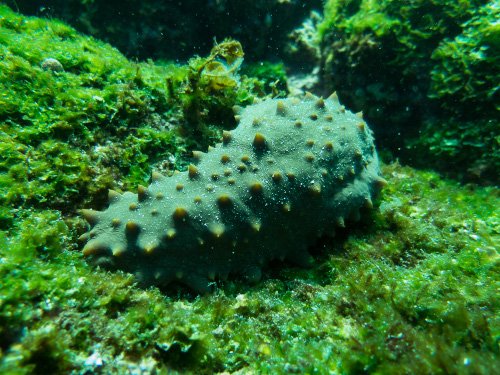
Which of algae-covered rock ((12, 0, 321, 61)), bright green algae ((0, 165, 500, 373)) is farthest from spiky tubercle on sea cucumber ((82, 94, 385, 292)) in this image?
algae-covered rock ((12, 0, 321, 61))

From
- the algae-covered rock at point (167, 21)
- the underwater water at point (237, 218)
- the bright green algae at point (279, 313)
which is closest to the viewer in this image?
the bright green algae at point (279, 313)

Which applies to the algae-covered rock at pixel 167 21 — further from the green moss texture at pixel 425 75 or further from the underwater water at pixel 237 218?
the underwater water at pixel 237 218

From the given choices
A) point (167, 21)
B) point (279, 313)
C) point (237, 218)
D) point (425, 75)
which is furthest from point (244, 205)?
point (167, 21)

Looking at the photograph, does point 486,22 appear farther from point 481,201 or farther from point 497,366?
point 497,366

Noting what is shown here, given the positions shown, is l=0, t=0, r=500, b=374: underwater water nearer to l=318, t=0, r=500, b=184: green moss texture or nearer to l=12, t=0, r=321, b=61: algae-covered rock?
l=318, t=0, r=500, b=184: green moss texture

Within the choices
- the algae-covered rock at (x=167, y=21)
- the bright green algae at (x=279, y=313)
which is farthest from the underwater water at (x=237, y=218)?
the algae-covered rock at (x=167, y=21)

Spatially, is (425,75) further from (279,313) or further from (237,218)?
(279,313)
